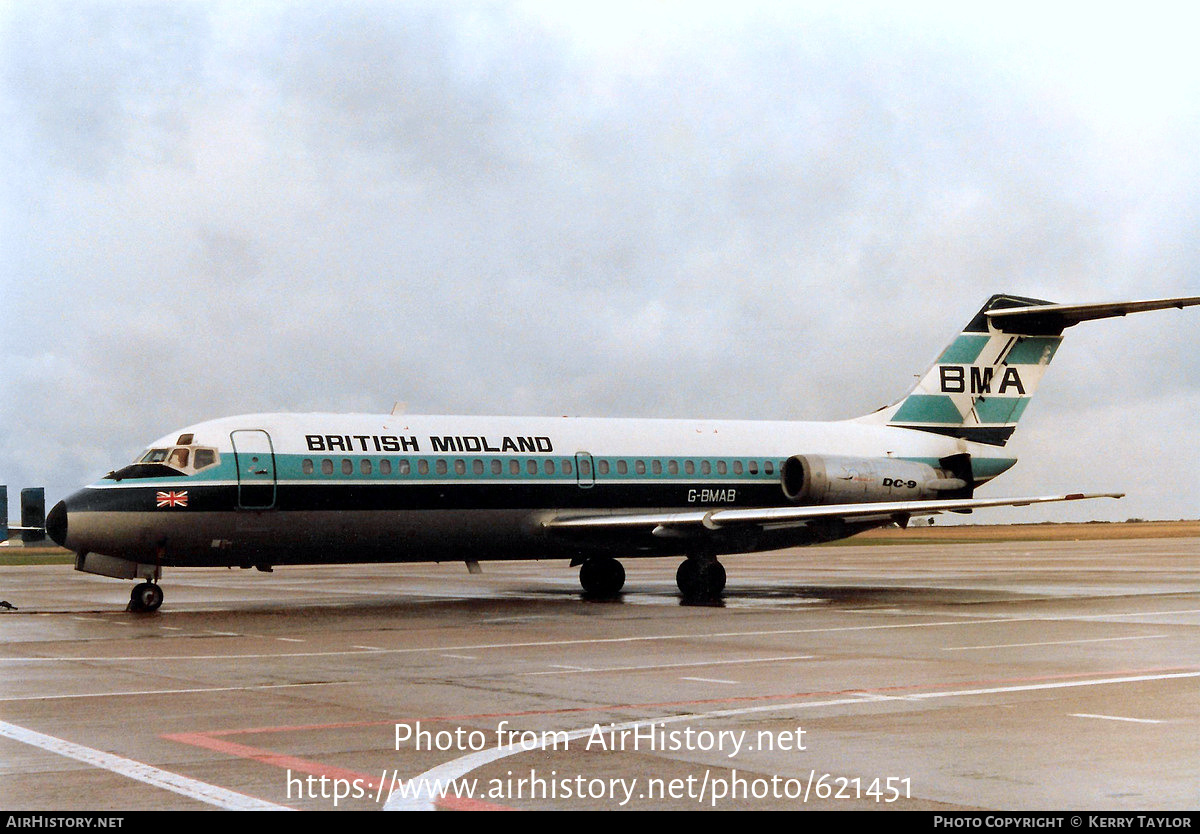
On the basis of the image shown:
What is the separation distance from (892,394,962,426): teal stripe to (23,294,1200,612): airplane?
3 centimetres

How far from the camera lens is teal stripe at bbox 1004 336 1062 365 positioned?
111 ft

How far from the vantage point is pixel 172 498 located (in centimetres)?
2420

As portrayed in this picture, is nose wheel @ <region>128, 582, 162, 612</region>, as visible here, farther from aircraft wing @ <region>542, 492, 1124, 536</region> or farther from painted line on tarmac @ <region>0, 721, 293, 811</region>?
painted line on tarmac @ <region>0, 721, 293, 811</region>

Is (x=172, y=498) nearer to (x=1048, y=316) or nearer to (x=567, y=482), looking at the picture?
(x=567, y=482)

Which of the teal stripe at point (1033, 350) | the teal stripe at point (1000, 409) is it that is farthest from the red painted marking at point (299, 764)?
the teal stripe at point (1033, 350)

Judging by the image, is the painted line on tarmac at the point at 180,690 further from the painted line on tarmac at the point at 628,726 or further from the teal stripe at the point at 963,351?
the teal stripe at the point at 963,351

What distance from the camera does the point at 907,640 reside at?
61.4ft

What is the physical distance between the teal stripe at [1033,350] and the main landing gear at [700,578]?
32.4 feet

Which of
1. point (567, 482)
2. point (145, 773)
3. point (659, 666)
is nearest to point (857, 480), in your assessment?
point (567, 482)

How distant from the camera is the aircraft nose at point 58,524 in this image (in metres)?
23.7

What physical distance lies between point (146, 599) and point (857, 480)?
1528 centimetres

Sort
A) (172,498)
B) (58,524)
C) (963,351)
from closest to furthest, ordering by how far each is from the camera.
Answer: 1. (58,524)
2. (172,498)
3. (963,351)

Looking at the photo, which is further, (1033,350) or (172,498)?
(1033,350)

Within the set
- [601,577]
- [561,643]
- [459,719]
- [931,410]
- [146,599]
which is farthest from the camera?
[931,410]
